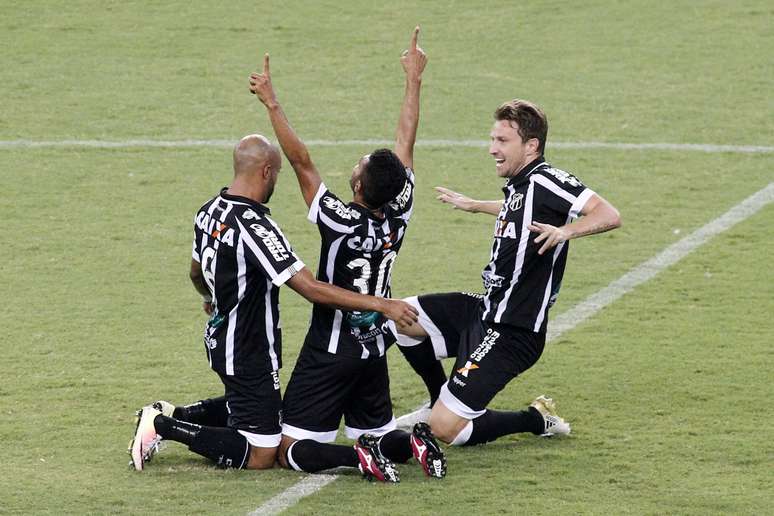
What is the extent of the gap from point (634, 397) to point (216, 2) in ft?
37.4

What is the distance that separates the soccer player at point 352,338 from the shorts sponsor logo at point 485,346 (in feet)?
1.44

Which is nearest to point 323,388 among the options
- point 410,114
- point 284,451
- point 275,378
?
point 275,378

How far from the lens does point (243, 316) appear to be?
6711 mm

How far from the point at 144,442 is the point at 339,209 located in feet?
4.68

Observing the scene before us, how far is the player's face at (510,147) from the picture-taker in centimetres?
716

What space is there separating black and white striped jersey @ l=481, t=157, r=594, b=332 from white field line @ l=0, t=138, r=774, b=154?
6.14 metres

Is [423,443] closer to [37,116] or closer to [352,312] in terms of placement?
[352,312]

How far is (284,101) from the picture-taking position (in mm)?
14750

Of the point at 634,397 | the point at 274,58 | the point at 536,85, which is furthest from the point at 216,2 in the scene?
the point at 634,397

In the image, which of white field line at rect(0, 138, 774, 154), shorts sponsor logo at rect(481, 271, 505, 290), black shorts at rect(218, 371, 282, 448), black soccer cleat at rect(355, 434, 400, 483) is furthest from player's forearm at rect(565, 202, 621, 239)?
white field line at rect(0, 138, 774, 154)

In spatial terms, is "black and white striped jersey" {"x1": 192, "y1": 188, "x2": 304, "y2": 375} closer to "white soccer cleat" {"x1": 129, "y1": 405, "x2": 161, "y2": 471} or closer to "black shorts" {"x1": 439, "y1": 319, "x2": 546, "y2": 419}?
"white soccer cleat" {"x1": 129, "y1": 405, "x2": 161, "y2": 471}

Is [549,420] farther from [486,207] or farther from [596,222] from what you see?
[486,207]

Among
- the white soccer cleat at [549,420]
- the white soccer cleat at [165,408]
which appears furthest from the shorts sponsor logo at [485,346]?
the white soccer cleat at [165,408]

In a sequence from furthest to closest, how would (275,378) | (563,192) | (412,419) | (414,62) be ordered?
(412,419) < (414,62) < (563,192) < (275,378)
